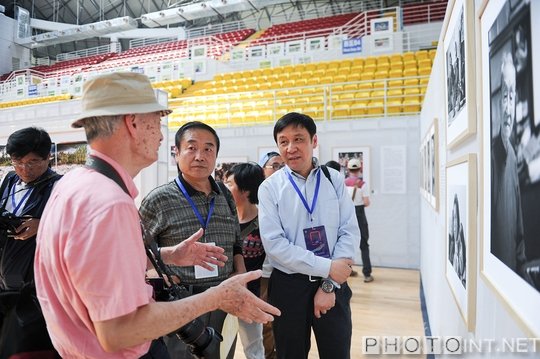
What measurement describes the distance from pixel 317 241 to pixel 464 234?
2.26 feet

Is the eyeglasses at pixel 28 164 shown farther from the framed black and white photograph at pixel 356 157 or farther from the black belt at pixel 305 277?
the framed black and white photograph at pixel 356 157

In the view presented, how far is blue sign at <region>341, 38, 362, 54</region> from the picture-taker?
1177cm

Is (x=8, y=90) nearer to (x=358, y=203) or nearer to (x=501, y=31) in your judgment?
(x=358, y=203)

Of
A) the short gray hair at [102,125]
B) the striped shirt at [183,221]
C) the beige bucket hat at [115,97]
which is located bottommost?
the striped shirt at [183,221]

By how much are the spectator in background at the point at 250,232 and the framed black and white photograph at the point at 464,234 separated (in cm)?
122

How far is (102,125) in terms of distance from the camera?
3.22 ft

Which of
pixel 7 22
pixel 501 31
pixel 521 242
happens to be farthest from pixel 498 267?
pixel 7 22

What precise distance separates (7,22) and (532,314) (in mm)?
26895

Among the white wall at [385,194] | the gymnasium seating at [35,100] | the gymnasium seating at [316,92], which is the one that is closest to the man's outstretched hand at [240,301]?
the white wall at [385,194]

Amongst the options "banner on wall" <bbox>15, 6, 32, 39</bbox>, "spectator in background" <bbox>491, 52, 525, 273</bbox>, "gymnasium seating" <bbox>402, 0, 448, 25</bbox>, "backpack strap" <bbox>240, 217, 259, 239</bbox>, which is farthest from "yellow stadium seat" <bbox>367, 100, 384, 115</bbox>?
"banner on wall" <bbox>15, 6, 32, 39</bbox>

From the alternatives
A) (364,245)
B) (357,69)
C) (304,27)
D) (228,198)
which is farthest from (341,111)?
(304,27)

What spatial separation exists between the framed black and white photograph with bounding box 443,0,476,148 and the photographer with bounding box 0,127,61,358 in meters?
1.99

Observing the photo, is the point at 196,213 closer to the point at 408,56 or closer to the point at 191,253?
the point at 191,253

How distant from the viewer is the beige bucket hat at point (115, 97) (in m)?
0.96
